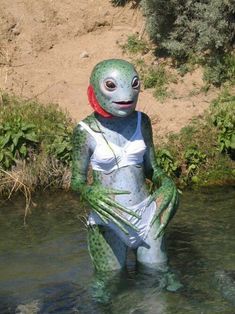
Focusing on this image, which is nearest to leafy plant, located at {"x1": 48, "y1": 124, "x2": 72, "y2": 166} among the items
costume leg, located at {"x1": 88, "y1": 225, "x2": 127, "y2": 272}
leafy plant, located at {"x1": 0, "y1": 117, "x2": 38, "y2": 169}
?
leafy plant, located at {"x1": 0, "y1": 117, "x2": 38, "y2": 169}

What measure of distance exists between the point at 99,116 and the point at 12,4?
750 cm

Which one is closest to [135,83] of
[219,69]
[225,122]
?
[225,122]

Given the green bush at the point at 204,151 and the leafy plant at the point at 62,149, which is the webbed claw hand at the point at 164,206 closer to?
the green bush at the point at 204,151

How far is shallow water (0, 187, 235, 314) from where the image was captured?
540 cm

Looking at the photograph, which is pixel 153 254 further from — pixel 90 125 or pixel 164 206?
pixel 90 125

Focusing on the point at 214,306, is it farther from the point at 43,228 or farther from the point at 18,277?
the point at 43,228

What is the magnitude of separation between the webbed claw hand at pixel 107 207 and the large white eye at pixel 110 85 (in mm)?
668

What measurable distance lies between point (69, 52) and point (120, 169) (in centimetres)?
680

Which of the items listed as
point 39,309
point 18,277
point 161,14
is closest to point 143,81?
point 161,14

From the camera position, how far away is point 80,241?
700 centimetres

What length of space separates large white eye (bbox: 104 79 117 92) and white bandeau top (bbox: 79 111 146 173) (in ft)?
1.05

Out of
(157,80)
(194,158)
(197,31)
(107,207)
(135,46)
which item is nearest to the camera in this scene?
(107,207)

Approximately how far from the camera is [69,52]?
38.3ft

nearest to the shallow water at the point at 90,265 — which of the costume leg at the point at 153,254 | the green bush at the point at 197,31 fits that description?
the costume leg at the point at 153,254
